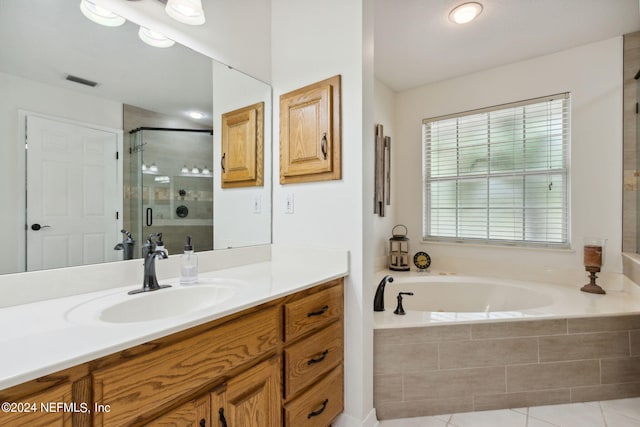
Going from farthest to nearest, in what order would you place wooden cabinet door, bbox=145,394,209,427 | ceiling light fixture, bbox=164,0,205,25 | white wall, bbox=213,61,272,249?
white wall, bbox=213,61,272,249
ceiling light fixture, bbox=164,0,205,25
wooden cabinet door, bbox=145,394,209,427

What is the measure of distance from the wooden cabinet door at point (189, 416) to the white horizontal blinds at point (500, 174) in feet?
8.60

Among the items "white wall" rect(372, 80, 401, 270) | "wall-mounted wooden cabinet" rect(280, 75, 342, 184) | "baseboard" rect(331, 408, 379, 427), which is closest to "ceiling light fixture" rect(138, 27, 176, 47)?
"wall-mounted wooden cabinet" rect(280, 75, 342, 184)

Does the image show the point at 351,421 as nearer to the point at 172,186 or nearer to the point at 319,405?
the point at 319,405

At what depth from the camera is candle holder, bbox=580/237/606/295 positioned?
7.10 feet

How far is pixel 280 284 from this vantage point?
1250 millimetres

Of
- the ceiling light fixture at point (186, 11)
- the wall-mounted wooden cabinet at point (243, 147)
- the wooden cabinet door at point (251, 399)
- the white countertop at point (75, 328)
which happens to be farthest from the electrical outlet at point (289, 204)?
the ceiling light fixture at point (186, 11)

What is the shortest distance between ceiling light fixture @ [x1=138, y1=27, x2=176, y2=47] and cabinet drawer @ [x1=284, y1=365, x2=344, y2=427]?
→ 164 cm

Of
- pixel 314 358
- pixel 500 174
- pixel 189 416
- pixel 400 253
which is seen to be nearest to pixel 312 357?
pixel 314 358

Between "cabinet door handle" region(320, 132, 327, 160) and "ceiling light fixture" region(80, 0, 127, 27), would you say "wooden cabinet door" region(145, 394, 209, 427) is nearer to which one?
"cabinet door handle" region(320, 132, 327, 160)

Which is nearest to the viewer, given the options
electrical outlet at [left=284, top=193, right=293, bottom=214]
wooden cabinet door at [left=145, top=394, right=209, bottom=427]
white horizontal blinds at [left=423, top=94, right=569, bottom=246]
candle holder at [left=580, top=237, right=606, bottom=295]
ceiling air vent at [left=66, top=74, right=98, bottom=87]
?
wooden cabinet door at [left=145, top=394, right=209, bottom=427]

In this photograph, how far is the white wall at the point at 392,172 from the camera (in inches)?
113

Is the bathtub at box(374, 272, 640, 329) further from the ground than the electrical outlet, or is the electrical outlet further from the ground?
the electrical outlet

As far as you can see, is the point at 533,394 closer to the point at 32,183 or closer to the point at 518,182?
the point at 518,182

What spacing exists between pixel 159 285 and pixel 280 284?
478 millimetres
